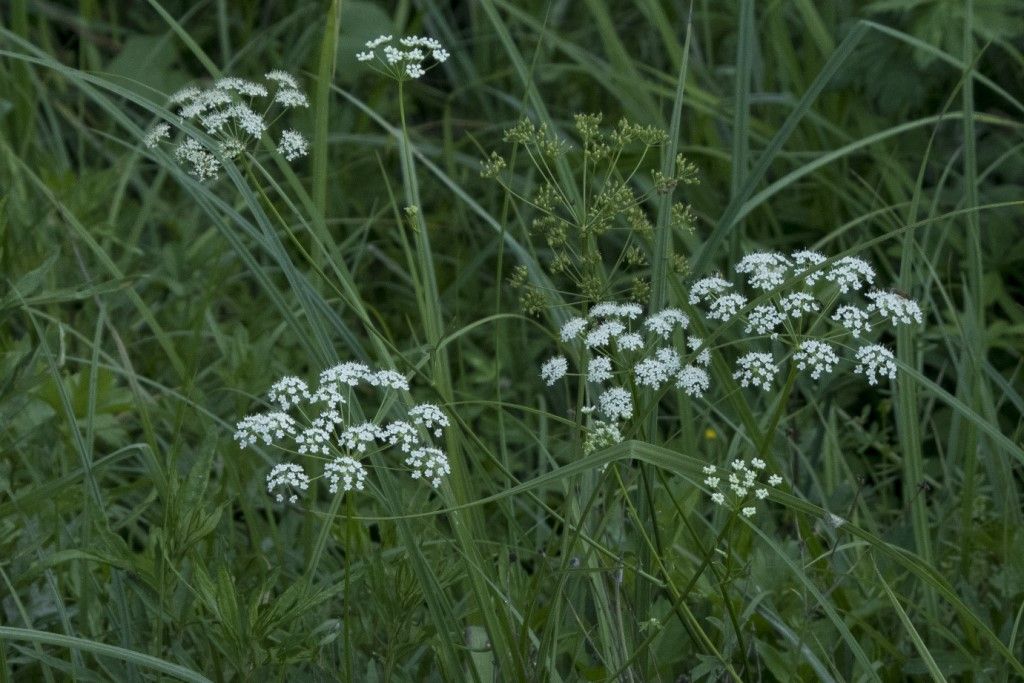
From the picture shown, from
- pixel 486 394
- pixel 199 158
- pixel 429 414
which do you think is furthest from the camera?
pixel 486 394

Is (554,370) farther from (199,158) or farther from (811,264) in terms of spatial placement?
(199,158)

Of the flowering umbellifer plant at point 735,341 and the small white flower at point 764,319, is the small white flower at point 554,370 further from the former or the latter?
the small white flower at point 764,319

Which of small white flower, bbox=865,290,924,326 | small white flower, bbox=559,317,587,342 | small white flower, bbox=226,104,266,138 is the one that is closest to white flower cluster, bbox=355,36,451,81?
small white flower, bbox=226,104,266,138

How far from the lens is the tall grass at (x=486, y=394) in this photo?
163 cm

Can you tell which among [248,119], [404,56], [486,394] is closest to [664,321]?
[404,56]

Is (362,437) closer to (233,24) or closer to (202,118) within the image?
(202,118)

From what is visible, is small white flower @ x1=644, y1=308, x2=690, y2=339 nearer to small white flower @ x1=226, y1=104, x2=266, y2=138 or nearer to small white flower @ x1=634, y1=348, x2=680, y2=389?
small white flower @ x1=634, y1=348, x2=680, y2=389

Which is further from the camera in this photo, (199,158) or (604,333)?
(199,158)

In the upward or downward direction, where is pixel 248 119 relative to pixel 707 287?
upward

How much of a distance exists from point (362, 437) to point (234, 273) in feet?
6.64

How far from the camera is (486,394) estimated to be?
10.4 feet

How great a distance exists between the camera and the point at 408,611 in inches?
64.0

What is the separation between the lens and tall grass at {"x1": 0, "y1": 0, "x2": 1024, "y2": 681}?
1.63 metres

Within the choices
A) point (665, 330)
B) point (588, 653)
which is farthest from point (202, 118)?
point (588, 653)
